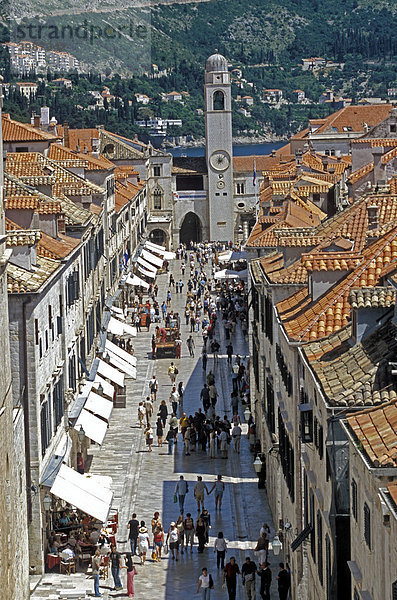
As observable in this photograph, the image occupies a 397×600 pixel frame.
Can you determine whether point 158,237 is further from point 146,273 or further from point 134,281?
point 134,281

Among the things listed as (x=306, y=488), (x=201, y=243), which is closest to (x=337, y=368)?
(x=306, y=488)

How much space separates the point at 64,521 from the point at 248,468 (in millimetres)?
9892

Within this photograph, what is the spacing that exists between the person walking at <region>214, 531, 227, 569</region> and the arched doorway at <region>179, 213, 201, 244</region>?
325ft

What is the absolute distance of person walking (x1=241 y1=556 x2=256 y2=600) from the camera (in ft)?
102

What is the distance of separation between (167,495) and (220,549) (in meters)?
7.31

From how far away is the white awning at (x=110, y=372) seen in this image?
50.7 meters

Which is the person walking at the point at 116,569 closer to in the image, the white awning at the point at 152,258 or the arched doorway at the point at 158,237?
the white awning at the point at 152,258

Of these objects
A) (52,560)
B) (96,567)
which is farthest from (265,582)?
(52,560)

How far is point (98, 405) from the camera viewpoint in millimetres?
44000

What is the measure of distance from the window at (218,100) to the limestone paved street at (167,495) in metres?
73.5

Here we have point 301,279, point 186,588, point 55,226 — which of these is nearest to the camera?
point 186,588

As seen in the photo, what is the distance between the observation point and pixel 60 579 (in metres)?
33.0

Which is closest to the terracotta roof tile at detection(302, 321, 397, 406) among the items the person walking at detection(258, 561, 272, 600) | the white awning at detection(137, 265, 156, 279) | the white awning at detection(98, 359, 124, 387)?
the person walking at detection(258, 561, 272, 600)

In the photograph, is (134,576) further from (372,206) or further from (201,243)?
(201,243)
